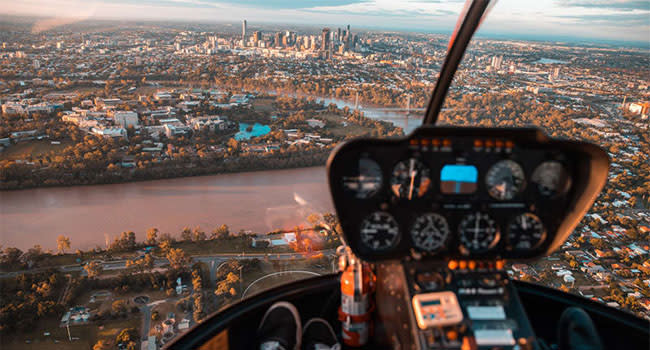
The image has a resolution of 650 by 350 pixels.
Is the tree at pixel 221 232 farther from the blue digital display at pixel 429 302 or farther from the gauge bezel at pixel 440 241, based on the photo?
the blue digital display at pixel 429 302

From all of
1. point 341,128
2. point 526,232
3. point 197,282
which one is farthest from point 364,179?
point 341,128

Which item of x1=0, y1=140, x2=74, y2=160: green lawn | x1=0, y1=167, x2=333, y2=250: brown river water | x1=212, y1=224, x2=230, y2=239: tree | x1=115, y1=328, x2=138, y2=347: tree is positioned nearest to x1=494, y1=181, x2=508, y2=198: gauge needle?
x1=115, y1=328, x2=138, y2=347: tree

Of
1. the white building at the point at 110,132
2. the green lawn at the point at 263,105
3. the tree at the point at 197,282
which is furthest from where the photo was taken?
the green lawn at the point at 263,105

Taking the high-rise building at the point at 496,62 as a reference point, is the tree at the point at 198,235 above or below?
below

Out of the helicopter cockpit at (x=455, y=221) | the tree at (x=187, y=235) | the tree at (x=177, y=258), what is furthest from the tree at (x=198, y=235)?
the helicopter cockpit at (x=455, y=221)

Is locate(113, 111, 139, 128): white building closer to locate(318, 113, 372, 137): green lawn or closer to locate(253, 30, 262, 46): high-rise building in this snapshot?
locate(253, 30, 262, 46): high-rise building

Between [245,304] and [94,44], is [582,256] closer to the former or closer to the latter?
[245,304]
